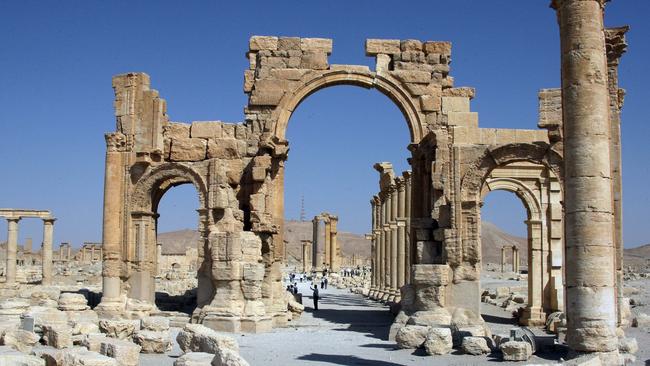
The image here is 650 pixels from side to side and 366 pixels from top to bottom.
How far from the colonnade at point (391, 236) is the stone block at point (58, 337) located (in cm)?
1212

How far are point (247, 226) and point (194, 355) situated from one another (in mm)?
9036

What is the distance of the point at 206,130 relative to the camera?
19.7 m

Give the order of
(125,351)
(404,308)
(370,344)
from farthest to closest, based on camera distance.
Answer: (404,308) → (370,344) → (125,351)

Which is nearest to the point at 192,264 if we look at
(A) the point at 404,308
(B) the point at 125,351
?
(A) the point at 404,308

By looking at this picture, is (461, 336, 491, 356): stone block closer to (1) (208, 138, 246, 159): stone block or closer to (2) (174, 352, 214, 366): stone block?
(2) (174, 352, 214, 366): stone block

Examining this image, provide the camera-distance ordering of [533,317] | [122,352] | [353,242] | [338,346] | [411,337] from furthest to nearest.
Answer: [353,242], [533,317], [338,346], [411,337], [122,352]

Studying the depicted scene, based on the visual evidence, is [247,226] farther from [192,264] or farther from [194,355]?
[192,264]

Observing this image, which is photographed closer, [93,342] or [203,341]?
[203,341]

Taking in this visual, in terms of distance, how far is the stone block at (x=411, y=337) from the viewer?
1333 cm

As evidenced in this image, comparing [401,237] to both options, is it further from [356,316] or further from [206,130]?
[206,130]

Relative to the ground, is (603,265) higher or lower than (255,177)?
lower

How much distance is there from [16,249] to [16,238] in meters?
0.73

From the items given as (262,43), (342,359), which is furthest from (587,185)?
(262,43)

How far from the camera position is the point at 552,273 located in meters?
19.0
